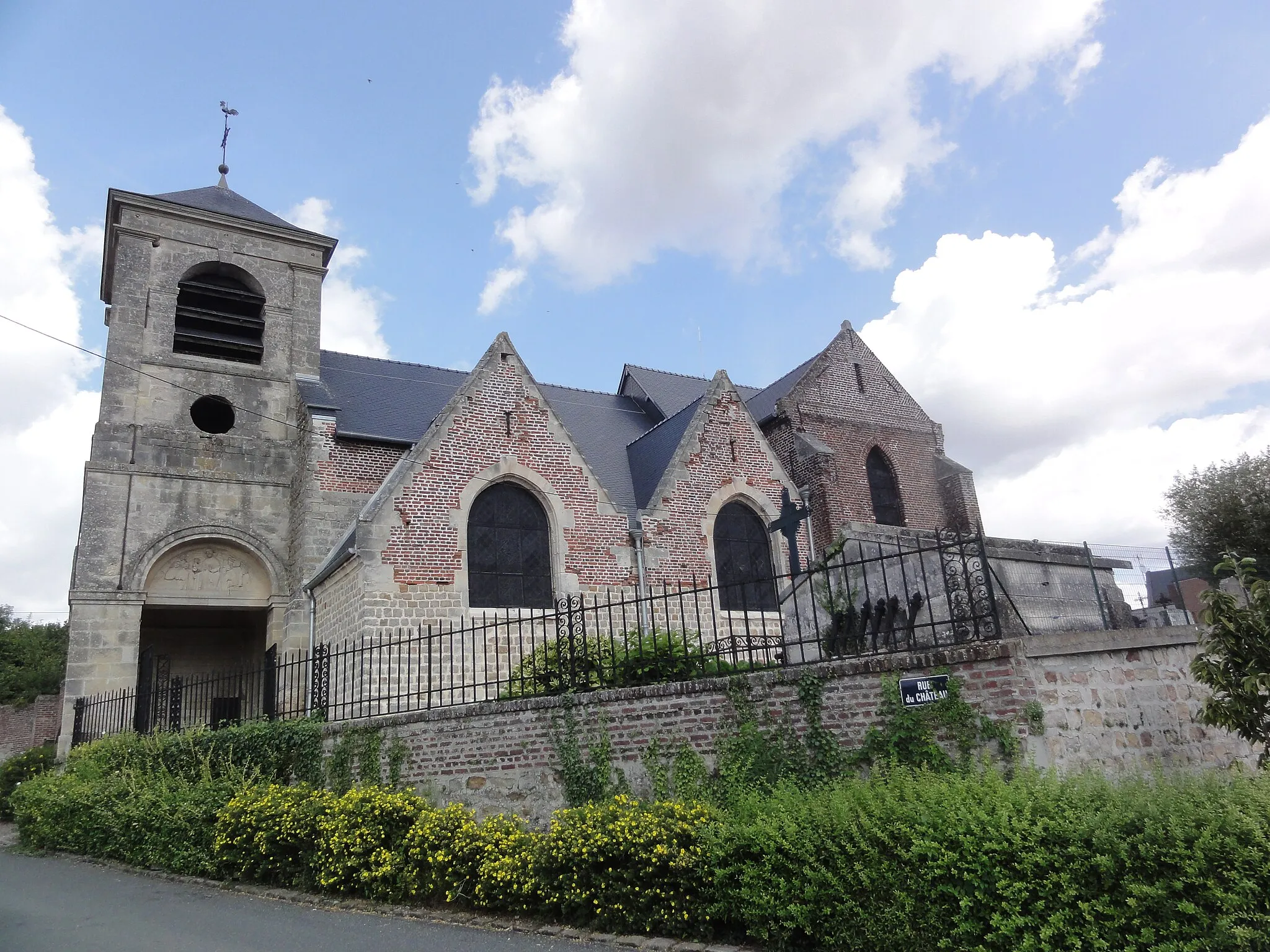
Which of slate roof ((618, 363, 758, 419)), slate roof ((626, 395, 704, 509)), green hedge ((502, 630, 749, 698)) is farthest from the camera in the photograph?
slate roof ((618, 363, 758, 419))

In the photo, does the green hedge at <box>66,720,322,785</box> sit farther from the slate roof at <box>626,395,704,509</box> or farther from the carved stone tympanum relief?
the slate roof at <box>626,395,704,509</box>

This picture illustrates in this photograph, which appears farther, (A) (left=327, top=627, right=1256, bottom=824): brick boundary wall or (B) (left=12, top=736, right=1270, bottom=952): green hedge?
(A) (left=327, top=627, right=1256, bottom=824): brick boundary wall

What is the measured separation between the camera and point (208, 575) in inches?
698

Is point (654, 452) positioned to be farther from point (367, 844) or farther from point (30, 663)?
point (30, 663)

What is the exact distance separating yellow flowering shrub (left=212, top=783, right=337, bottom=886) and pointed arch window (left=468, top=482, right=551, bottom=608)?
4.97 metres

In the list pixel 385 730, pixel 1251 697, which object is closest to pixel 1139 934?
pixel 1251 697

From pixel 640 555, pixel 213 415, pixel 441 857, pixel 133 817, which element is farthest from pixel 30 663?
pixel 441 857

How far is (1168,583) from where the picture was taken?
15055 mm

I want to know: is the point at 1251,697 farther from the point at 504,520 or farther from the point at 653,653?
the point at 504,520

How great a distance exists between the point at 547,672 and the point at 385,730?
217 cm

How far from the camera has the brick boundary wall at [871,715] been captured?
6395 millimetres

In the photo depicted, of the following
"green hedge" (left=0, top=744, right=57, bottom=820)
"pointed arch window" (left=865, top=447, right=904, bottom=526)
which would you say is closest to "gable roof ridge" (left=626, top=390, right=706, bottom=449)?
"pointed arch window" (left=865, top=447, right=904, bottom=526)

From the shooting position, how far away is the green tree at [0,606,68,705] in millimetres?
38031

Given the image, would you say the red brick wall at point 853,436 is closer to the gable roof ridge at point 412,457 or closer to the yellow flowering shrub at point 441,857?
the gable roof ridge at point 412,457
